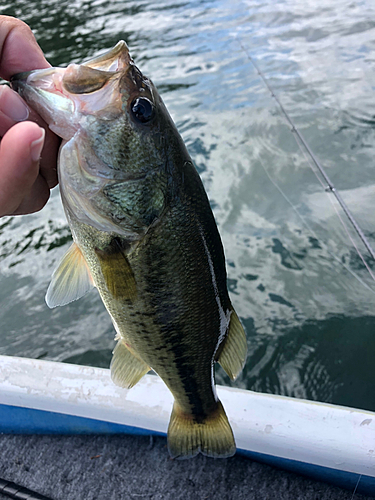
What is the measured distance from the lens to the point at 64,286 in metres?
1.55

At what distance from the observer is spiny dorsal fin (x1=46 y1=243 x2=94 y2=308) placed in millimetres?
1542

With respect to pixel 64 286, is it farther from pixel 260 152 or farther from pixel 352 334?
pixel 260 152

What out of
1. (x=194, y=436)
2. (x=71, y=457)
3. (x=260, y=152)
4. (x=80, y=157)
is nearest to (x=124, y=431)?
(x=71, y=457)

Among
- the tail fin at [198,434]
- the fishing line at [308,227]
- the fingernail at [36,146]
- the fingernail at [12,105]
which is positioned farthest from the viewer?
the fishing line at [308,227]

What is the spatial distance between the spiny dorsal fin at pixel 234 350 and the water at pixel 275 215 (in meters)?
1.82

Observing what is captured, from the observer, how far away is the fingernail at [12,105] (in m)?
1.15

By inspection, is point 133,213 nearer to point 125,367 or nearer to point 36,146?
point 36,146

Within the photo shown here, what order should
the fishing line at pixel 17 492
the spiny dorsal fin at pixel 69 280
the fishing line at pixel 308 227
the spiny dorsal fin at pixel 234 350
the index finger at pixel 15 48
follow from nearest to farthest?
1. the index finger at pixel 15 48
2. the spiny dorsal fin at pixel 69 280
3. the spiny dorsal fin at pixel 234 350
4. the fishing line at pixel 17 492
5. the fishing line at pixel 308 227

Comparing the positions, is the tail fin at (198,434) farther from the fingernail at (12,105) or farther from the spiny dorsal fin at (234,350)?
the fingernail at (12,105)

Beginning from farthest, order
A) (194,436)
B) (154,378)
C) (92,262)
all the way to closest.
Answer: (154,378) → (194,436) → (92,262)

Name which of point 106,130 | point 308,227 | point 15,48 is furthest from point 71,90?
point 308,227

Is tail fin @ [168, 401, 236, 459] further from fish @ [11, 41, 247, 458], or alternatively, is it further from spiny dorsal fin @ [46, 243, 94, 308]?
spiny dorsal fin @ [46, 243, 94, 308]

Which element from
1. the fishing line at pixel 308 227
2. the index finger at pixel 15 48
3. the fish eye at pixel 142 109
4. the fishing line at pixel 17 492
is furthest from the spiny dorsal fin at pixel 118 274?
the fishing line at pixel 308 227

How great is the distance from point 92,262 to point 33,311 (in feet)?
10.1
